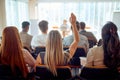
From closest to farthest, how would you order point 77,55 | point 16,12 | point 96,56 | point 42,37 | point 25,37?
point 96,56
point 77,55
point 42,37
point 25,37
point 16,12

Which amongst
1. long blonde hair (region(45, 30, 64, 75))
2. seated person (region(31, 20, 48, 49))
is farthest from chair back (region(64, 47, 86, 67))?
long blonde hair (region(45, 30, 64, 75))

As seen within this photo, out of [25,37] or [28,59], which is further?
[25,37]

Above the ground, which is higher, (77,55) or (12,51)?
(12,51)

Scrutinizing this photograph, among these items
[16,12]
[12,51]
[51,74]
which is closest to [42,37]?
[12,51]

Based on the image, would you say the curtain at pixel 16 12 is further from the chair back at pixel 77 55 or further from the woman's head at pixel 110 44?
the woman's head at pixel 110 44

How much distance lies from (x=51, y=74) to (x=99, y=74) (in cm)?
53

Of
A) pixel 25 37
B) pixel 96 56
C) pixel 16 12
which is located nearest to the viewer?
pixel 96 56

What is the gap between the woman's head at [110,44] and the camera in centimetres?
204

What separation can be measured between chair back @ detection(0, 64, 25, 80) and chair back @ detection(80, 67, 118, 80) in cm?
75

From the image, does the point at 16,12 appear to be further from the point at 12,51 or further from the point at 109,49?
the point at 109,49

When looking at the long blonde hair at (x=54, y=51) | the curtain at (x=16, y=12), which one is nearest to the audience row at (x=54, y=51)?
the long blonde hair at (x=54, y=51)

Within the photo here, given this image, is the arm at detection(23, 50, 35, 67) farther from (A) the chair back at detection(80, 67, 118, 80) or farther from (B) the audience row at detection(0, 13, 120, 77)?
(A) the chair back at detection(80, 67, 118, 80)

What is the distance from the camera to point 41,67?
1.93m

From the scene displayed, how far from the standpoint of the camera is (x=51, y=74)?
1.93 m
